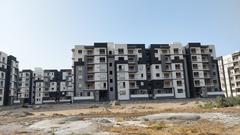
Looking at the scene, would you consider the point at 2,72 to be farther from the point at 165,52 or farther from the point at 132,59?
the point at 165,52

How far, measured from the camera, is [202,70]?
85.1 meters

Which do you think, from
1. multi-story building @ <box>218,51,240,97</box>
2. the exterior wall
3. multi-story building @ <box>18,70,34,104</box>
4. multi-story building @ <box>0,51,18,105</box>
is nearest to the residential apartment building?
multi-story building @ <box>218,51,240,97</box>

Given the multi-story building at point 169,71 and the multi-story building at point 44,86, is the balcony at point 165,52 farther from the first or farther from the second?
the multi-story building at point 44,86

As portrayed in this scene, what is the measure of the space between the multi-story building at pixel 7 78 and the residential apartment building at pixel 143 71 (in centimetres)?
2766

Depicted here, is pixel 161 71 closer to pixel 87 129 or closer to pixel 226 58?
pixel 226 58

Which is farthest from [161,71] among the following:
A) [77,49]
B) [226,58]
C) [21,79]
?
[21,79]

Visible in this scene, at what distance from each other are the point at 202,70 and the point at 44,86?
8216cm

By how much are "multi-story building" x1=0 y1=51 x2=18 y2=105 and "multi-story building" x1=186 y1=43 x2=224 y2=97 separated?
68.5 m

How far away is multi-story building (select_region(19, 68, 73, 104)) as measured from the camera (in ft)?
401

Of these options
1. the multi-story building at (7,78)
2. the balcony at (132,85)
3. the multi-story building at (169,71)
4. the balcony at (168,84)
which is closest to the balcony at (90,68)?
the balcony at (132,85)

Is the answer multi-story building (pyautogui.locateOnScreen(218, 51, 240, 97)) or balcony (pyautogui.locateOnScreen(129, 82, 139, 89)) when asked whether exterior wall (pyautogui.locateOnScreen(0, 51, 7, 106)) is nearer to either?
balcony (pyautogui.locateOnScreen(129, 82, 139, 89))

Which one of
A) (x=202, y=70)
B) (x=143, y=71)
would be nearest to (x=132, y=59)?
(x=143, y=71)

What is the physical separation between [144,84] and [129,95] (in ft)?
22.6

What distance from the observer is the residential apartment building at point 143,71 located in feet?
261
